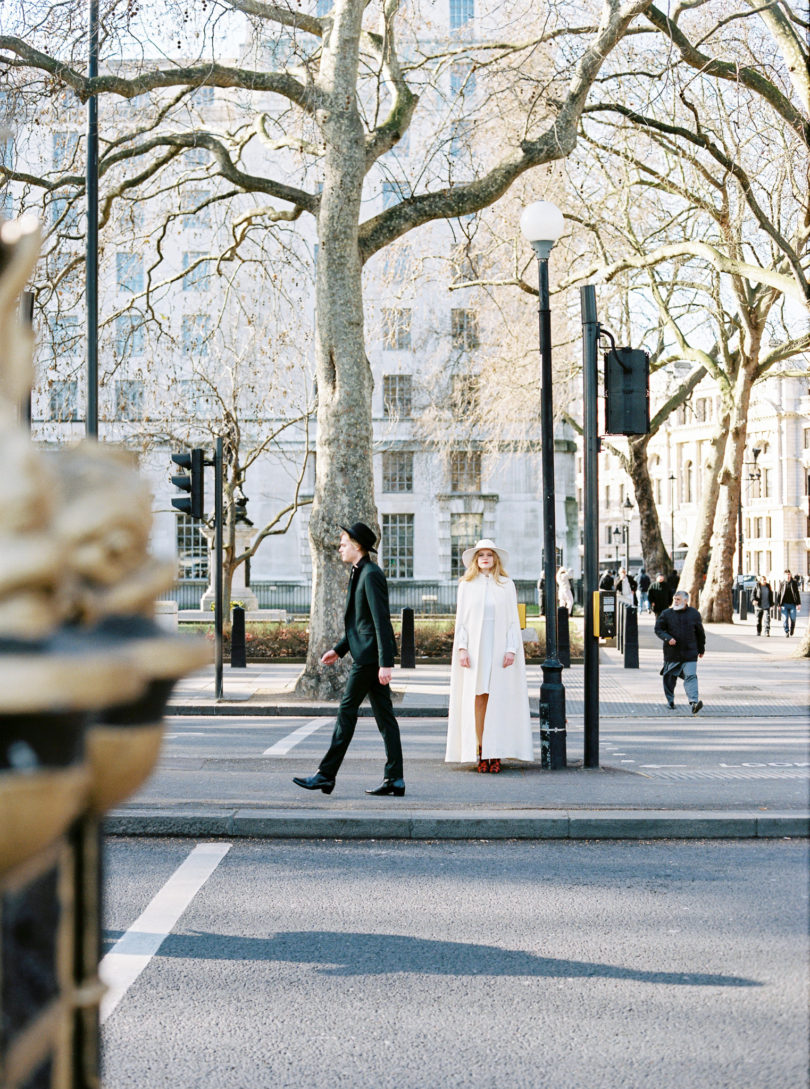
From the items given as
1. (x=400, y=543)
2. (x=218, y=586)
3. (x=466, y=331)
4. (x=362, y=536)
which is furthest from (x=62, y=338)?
(x=400, y=543)

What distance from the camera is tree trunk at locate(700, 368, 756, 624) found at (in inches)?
1252

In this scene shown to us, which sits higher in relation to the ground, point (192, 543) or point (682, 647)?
point (192, 543)

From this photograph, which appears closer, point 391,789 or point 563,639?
point 391,789

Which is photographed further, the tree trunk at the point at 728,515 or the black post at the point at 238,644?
the tree trunk at the point at 728,515

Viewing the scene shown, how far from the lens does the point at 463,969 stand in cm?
495

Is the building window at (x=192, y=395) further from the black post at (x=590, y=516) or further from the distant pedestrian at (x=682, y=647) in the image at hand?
the black post at (x=590, y=516)

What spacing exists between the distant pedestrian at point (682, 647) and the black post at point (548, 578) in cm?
355

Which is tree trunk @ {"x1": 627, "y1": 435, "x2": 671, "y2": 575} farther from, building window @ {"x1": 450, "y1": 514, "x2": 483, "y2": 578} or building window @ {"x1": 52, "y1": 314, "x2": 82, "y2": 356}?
building window @ {"x1": 52, "y1": 314, "x2": 82, "y2": 356}

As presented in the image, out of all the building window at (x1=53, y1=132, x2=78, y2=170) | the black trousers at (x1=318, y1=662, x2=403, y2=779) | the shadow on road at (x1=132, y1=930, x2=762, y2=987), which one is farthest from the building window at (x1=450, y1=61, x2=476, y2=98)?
the shadow on road at (x1=132, y1=930, x2=762, y2=987)

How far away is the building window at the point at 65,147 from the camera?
1852cm

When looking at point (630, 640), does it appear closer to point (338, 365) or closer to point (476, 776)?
point (338, 365)

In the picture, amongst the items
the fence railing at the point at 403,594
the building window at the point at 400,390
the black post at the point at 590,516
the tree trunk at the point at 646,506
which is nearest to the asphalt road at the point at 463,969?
the black post at the point at 590,516

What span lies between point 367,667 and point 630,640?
1461 cm

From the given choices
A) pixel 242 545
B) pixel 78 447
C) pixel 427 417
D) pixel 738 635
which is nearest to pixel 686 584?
pixel 738 635
